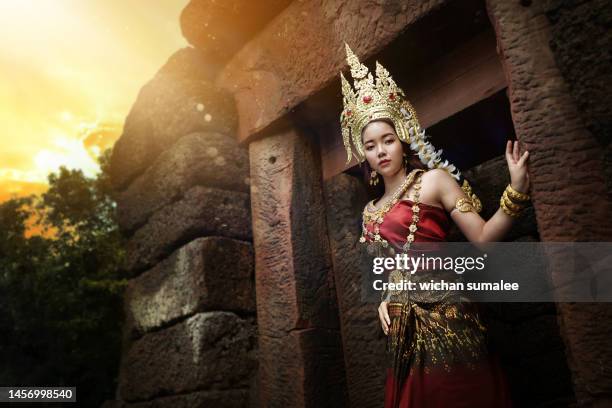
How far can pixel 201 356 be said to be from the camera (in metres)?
2.31

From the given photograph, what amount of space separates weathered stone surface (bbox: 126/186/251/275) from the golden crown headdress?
39.3 inches

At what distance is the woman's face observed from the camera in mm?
1872

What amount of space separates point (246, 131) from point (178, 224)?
742 mm

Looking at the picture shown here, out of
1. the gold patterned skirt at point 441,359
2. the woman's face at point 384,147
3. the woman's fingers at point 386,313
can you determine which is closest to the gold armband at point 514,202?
the gold patterned skirt at point 441,359

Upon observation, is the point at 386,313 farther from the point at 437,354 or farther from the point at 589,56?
the point at 589,56

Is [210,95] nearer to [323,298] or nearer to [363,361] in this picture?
[323,298]

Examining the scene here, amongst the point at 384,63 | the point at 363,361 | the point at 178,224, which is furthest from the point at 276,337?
the point at 384,63

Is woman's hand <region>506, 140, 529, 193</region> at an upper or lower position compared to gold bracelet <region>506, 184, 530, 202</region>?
upper

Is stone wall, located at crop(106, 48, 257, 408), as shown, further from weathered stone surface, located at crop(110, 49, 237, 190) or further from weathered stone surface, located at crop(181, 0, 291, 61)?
weathered stone surface, located at crop(181, 0, 291, 61)

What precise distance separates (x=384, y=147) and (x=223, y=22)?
159 cm

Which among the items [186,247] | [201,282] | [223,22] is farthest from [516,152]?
[223,22]

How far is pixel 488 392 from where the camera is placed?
1.47m

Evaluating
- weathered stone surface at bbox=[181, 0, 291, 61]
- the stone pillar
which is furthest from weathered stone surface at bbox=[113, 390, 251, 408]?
weathered stone surface at bbox=[181, 0, 291, 61]

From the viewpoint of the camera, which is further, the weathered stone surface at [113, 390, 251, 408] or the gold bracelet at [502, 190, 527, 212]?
the weathered stone surface at [113, 390, 251, 408]
